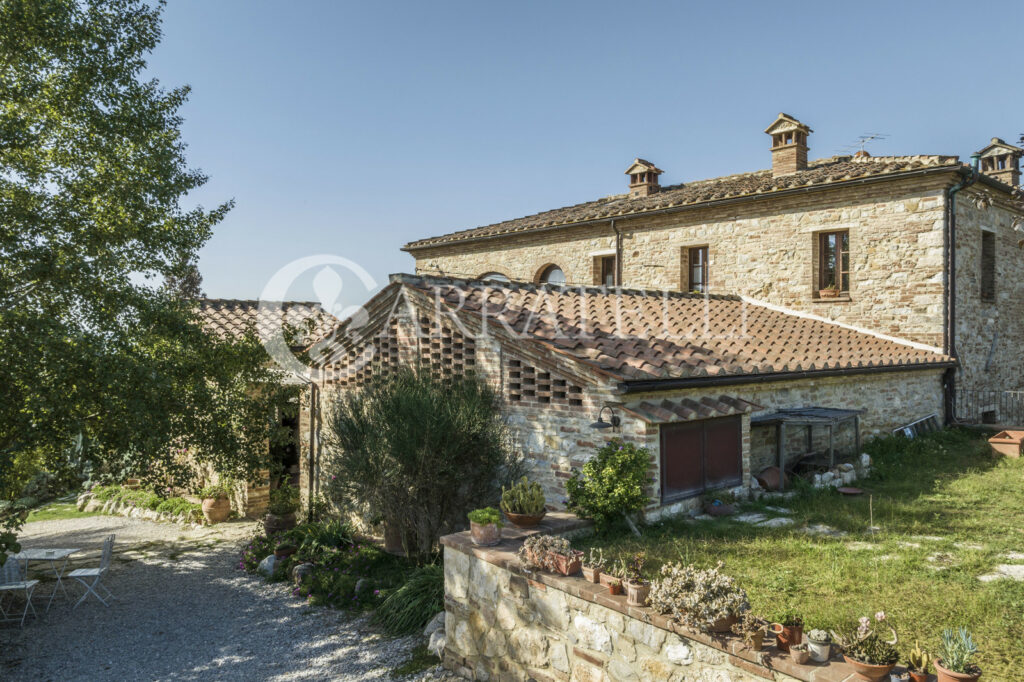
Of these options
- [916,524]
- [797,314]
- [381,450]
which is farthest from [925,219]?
[381,450]

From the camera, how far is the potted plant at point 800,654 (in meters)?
3.71

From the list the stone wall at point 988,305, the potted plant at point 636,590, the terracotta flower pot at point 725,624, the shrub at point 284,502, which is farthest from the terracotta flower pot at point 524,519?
the stone wall at point 988,305

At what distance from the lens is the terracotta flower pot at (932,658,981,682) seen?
10.6ft

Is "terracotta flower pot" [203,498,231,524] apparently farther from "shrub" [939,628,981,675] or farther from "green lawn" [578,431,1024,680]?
"shrub" [939,628,981,675]

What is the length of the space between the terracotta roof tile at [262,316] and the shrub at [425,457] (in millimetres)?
3570

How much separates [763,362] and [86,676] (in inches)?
376

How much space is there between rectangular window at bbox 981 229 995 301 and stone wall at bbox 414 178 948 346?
265 centimetres

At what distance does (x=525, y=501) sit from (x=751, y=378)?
13.4 feet

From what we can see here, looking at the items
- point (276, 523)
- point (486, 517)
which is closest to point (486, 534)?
point (486, 517)

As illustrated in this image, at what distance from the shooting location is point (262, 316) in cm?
1464

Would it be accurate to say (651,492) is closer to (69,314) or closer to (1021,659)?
(1021,659)

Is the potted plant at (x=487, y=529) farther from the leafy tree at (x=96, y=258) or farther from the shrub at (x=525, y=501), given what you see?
the leafy tree at (x=96, y=258)

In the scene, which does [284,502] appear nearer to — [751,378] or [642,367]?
[642,367]

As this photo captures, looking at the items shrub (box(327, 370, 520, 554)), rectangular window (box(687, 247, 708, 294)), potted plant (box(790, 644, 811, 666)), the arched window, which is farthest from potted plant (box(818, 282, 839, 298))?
potted plant (box(790, 644, 811, 666))
